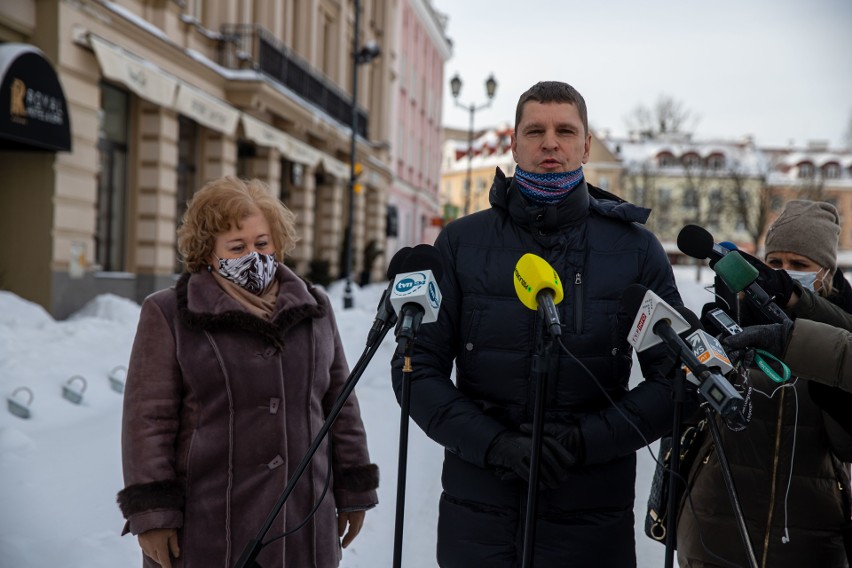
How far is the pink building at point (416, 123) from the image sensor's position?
A: 36.4 meters

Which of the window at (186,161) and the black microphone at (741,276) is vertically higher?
the window at (186,161)

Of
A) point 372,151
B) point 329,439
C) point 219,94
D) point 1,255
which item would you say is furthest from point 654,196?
point 329,439

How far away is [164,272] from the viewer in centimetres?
1452

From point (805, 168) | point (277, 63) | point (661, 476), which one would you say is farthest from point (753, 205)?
point (661, 476)

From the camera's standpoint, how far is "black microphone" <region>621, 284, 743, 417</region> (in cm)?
175

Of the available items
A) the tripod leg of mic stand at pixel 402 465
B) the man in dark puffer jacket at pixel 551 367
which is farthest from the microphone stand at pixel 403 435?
the man in dark puffer jacket at pixel 551 367

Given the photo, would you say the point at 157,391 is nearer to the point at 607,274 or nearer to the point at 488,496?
the point at 488,496

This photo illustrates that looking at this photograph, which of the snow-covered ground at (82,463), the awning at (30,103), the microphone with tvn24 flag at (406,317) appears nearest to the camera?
the microphone with tvn24 flag at (406,317)

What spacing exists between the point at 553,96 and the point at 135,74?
11.3 meters

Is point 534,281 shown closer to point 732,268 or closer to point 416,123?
point 732,268

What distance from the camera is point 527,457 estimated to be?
2227mm

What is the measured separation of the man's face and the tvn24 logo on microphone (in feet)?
2.28

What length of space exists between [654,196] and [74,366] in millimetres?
54316

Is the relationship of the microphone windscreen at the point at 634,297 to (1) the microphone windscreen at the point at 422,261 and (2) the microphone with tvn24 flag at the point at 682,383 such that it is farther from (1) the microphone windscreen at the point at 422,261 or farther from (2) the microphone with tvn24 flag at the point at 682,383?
(1) the microphone windscreen at the point at 422,261
